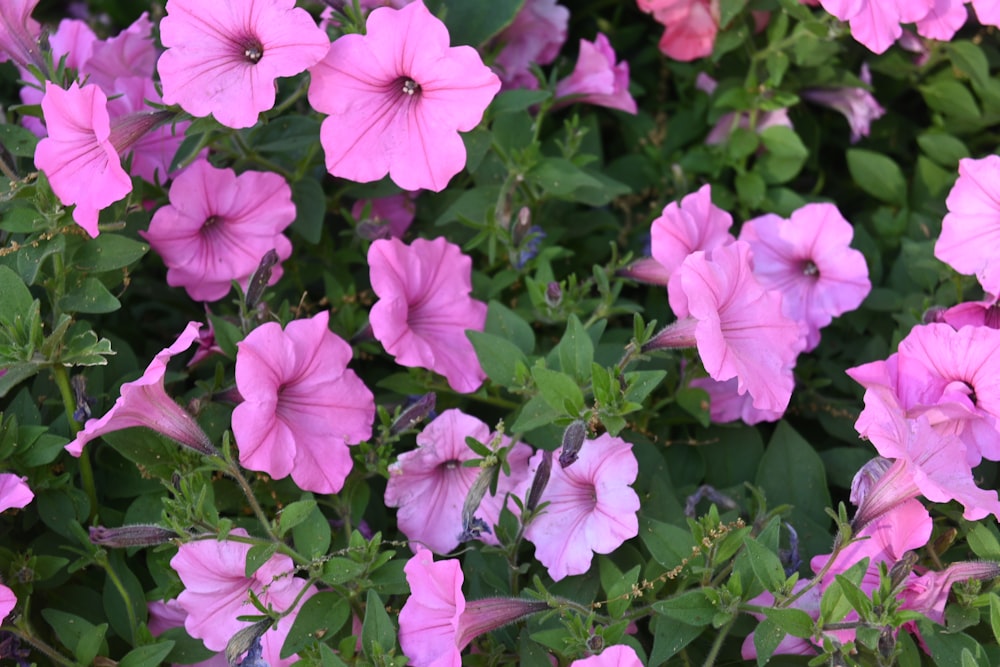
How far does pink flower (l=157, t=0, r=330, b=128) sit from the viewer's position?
129 cm

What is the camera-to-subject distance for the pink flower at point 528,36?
1883 millimetres

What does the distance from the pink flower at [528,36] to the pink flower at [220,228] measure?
0.55 meters

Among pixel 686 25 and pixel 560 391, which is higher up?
pixel 686 25

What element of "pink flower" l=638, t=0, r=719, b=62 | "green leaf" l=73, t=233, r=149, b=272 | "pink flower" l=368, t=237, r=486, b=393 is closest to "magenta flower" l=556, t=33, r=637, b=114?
"pink flower" l=638, t=0, r=719, b=62

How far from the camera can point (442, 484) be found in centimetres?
149

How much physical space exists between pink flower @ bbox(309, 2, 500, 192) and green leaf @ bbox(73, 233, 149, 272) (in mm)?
310

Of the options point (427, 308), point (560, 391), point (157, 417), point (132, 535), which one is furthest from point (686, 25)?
point (132, 535)

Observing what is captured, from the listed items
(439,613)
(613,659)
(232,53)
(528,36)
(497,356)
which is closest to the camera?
(613,659)

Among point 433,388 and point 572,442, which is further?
point 433,388

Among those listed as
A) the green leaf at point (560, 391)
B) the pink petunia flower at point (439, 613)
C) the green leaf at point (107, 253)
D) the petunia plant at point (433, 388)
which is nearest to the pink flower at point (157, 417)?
the petunia plant at point (433, 388)

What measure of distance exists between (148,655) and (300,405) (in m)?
0.37

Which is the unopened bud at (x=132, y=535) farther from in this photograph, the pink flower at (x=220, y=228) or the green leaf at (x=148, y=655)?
the pink flower at (x=220, y=228)

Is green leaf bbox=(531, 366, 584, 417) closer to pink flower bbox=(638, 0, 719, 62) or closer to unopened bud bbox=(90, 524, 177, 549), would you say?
unopened bud bbox=(90, 524, 177, 549)

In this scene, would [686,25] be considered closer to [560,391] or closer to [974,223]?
[974,223]
